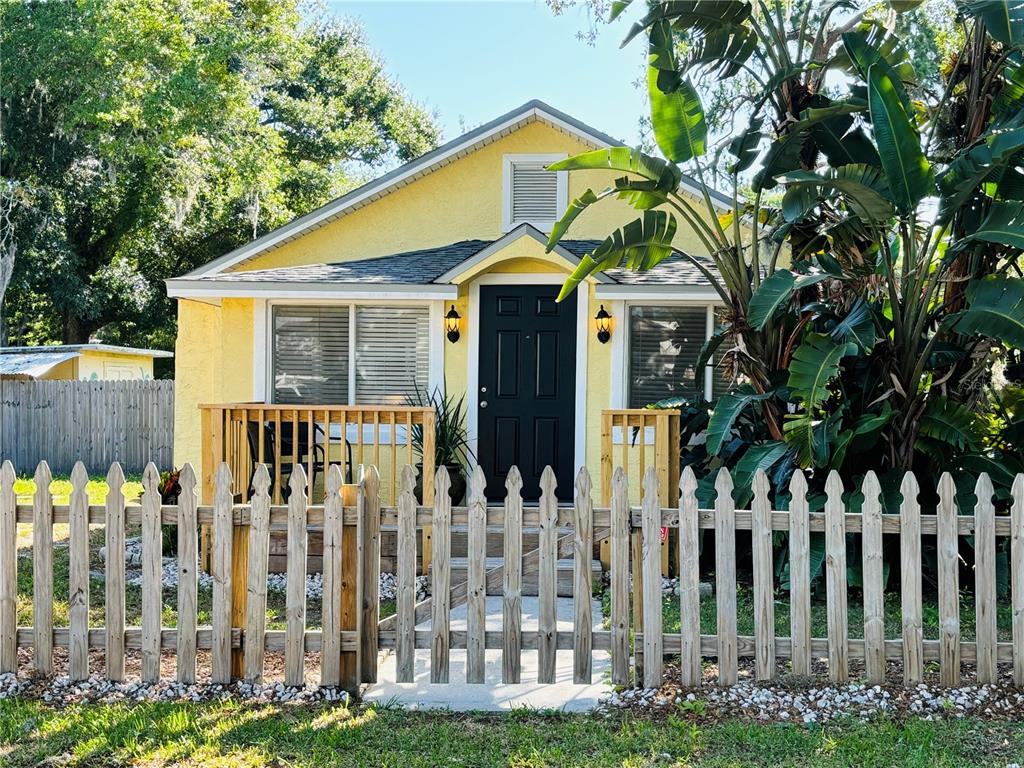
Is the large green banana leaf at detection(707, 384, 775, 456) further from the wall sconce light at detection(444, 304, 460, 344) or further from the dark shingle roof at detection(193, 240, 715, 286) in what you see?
the wall sconce light at detection(444, 304, 460, 344)

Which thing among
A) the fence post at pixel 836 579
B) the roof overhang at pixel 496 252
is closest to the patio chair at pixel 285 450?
the roof overhang at pixel 496 252

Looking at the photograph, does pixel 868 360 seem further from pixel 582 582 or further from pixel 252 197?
pixel 252 197

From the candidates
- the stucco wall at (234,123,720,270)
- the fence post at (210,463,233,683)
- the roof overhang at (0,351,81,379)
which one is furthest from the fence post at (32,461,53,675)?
the roof overhang at (0,351,81,379)

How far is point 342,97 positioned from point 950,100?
24835 mm

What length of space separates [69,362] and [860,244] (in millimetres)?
A: 17586

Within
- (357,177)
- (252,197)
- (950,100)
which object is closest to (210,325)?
(950,100)

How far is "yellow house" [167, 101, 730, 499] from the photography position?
31.7 feet

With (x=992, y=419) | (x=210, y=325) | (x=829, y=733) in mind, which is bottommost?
(x=829, y=733)

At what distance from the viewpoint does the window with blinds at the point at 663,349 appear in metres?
10.0

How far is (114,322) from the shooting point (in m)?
26.5

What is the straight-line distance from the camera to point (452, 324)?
A: 33.1 feet

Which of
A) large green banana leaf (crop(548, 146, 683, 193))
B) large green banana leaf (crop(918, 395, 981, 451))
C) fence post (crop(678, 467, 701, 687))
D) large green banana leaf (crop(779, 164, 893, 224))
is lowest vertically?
fence post (crop(678, 467, 701, 687))

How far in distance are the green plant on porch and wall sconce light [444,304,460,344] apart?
8.93ft

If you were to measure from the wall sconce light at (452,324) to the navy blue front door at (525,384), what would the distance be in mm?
278
